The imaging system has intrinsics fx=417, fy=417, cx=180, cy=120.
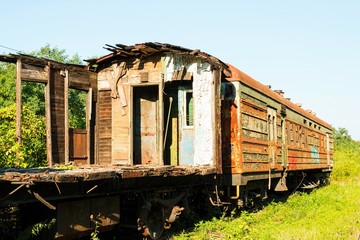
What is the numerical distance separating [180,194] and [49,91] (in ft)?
12.2

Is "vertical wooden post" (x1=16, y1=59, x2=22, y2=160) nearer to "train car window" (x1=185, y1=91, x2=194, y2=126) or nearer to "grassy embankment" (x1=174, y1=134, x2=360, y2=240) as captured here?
"grassy embankment" (x1=174, y1=134, x2=360, y2=240)

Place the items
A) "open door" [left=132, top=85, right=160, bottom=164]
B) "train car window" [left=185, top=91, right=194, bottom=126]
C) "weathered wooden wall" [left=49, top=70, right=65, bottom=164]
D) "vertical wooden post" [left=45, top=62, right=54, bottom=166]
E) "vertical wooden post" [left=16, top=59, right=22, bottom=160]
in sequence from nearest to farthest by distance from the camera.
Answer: "vertical wooden post" [left=16, top=59, right=22, bottom=160] → "vertical wooden post" [left=45, top=62, right=54, bottom=166] → "weathered wooden wall" [left=49, top=70, right=65, bottom=164] → "train car window" [left=185, top=91, right=194, bottom=126] → "open door" [left=132, top=85, right=160, bottom=164]

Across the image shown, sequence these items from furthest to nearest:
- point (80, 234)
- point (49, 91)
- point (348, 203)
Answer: point (348, 203), point (49, 91), point (80, 234)

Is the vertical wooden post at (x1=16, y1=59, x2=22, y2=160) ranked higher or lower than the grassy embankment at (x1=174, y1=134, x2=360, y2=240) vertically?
higher

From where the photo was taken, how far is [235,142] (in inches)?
402

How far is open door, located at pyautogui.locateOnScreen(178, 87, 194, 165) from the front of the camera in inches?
408

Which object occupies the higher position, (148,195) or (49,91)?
(49,91)

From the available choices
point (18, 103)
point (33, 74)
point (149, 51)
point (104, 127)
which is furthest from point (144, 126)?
point (18, 103)

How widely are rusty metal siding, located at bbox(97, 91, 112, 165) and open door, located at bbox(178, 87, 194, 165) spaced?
1864 millimetres

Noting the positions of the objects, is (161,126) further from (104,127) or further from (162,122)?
(104,127)

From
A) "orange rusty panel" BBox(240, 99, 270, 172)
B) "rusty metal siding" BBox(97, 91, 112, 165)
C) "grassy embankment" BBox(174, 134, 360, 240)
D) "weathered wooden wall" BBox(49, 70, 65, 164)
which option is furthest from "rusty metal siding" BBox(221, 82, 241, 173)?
"weathered wooden wall" BBox(49, 70, 65, 164)

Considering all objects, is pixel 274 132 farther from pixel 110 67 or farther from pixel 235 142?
pixel 110 67

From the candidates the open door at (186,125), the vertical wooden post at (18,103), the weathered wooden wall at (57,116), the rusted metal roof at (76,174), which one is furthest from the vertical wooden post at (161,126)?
the vertical wooden post at (18,103)

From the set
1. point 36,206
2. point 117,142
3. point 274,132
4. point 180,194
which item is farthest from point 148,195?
point 274,132
